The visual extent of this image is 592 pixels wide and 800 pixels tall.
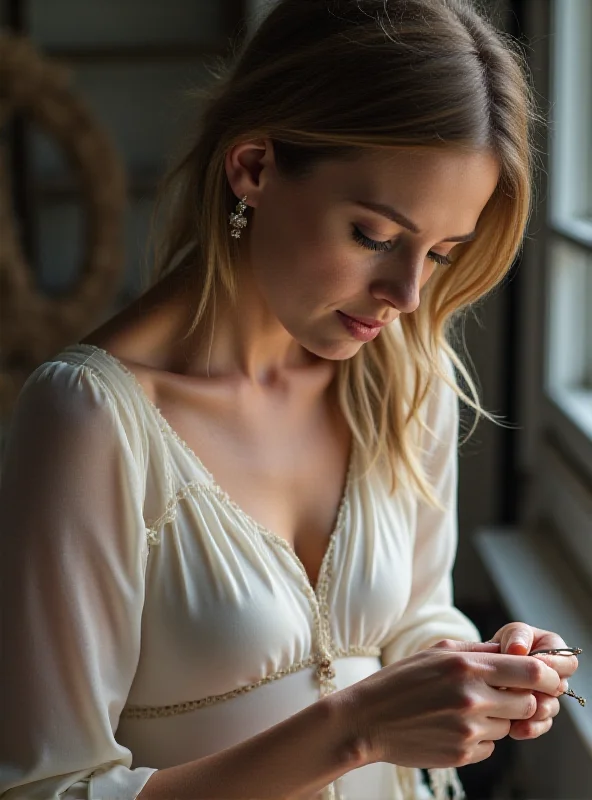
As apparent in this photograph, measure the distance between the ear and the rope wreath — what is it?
2074 millimetres

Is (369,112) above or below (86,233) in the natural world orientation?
above

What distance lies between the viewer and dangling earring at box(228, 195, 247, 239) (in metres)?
1.28

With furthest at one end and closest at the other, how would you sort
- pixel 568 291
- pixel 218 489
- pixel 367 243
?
pixel 568 291
pixel 218 489
pixel 367 243

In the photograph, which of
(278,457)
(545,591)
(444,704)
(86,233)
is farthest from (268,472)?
(86,233)

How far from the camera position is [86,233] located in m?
3.30

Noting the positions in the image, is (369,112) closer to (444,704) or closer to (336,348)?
(336,348)

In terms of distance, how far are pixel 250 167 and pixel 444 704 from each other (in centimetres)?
63

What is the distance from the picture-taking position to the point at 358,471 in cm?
147

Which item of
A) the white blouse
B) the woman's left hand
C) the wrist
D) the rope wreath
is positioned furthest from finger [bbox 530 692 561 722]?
the rope wreath

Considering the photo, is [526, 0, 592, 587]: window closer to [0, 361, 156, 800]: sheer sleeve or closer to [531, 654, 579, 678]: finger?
[531, 654, 579, 678]: finger

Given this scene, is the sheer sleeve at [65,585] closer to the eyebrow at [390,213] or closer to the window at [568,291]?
the eyebrow at [390,213]

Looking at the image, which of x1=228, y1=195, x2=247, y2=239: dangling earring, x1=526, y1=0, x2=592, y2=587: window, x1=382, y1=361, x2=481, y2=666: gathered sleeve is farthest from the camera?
x1=526, y1=0, x2=592, y2=587: window

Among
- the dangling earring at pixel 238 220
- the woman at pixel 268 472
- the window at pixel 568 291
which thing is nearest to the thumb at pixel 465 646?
the woman at pixel 268 472

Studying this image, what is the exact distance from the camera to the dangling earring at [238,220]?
1.28 metres
